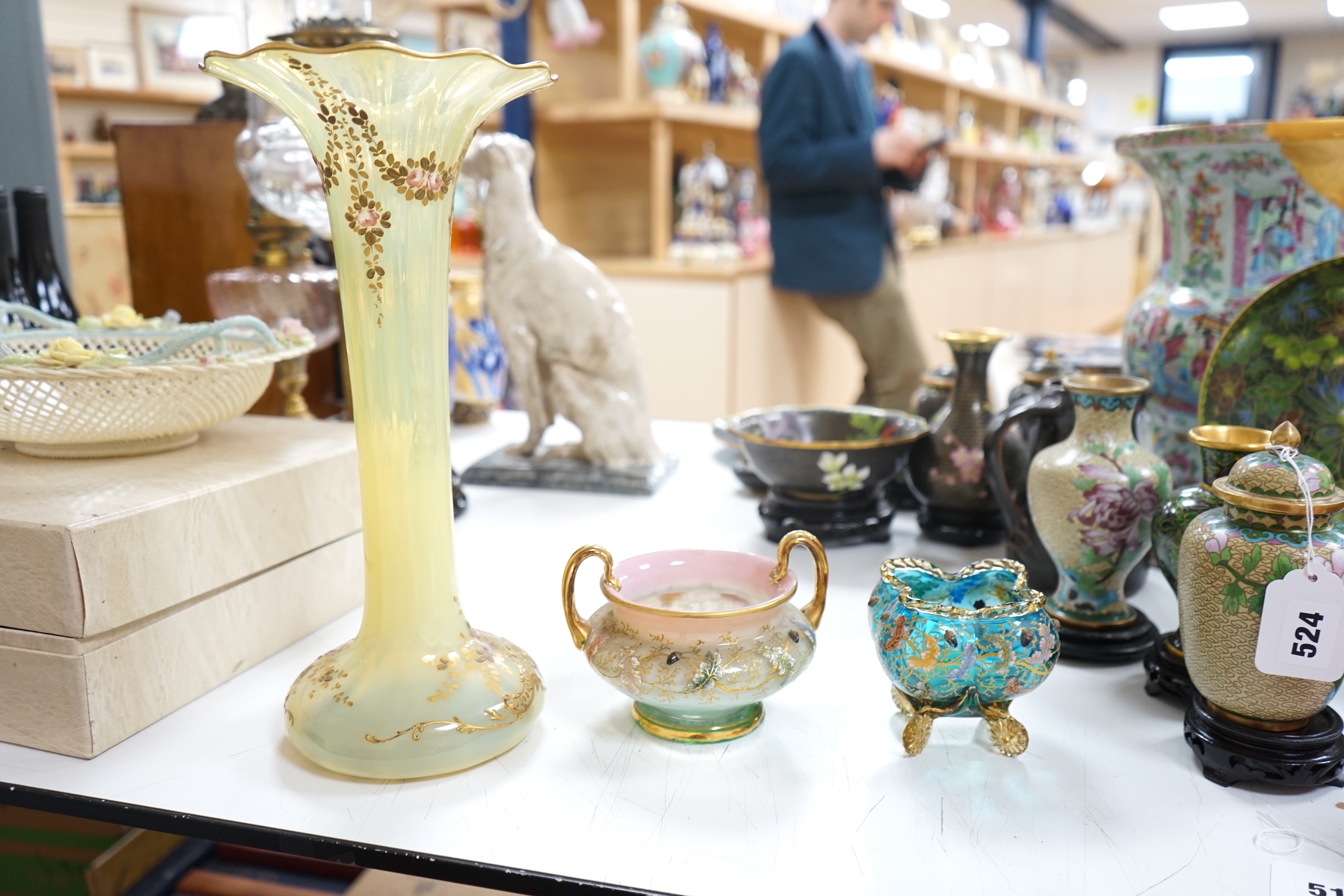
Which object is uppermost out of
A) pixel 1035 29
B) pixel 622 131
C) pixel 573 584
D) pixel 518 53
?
pixel 1035 29

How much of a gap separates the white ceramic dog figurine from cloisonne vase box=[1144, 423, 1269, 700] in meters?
0.72

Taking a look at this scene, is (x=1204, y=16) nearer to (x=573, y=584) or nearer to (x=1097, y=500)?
(x=1097, y=500)

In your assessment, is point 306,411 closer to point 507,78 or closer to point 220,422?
point 220,422

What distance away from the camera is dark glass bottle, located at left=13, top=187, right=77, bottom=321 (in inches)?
47.4

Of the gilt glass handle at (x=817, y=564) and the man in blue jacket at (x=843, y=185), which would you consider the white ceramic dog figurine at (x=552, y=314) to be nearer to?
the gilt glass handle at (x=817, y=564)

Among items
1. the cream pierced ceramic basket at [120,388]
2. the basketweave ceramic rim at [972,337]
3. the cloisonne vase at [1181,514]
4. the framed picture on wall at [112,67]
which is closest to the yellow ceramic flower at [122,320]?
the cream pierced ceramic basket at [120,388]

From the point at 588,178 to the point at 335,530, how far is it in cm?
247

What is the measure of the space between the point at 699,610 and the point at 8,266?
99 centimetres

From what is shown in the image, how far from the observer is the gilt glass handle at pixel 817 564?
74 centimetres

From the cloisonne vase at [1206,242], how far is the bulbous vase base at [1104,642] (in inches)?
11.5

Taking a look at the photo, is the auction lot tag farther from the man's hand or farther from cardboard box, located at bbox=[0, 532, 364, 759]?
the man's hand

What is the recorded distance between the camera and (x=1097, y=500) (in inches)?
33.1

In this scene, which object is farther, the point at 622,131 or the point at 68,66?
the point at 68,66

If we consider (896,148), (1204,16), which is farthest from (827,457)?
(1204,16)
